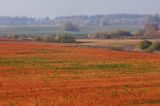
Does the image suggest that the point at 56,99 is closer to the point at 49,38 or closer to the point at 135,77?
the point at 135,77

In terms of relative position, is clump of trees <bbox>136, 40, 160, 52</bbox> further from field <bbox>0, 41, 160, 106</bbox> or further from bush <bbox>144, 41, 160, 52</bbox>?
field <bbox>0, 41, 160, 106</bbox>

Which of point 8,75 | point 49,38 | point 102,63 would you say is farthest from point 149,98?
point 49,38

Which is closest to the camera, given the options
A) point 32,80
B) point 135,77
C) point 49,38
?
point 32,80

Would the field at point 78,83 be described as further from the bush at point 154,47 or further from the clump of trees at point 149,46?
the clump of trees at point 149,46

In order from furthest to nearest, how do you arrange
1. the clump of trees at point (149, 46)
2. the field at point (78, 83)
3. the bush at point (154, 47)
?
1. the clump of trees at point (149, 46)
2. the bush at point (154, 47)
3. the field at point (78, 83)

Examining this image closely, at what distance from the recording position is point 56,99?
1994 cm

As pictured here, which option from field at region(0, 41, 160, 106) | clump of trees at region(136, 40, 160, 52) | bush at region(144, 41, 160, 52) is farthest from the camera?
clump of trees at region(136, 40, 160, 52)

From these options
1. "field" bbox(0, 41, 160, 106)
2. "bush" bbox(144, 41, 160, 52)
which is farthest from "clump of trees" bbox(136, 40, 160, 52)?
"field" bbox(0, 41, 160, 106)

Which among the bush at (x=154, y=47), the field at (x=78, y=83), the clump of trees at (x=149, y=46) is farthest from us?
the clump of trees at (x=149, y=46)

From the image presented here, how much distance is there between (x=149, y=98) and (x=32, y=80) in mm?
8863

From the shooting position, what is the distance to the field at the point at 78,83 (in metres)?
19.7

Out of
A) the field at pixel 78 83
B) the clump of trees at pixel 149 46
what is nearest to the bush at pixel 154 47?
the clump of trees at pixel 149 46

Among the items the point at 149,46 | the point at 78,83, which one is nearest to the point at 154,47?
the point at 149,46

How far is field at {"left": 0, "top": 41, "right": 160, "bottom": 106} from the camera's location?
1966cm
